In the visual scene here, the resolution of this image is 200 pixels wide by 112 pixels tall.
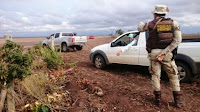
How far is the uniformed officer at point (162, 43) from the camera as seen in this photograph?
378 centimetres

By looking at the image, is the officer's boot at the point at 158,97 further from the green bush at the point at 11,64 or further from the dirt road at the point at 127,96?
the green bush at the point at 11,64

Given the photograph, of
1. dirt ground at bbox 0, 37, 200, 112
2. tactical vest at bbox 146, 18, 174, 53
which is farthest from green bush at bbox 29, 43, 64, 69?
tactical vest at bbox 146, 18, 174, 53

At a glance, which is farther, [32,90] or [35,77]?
[35,77]

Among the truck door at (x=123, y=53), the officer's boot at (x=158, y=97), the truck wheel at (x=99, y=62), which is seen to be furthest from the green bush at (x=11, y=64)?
the truck wheel at (x=99, y=62)

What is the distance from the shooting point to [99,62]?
7.55 metres

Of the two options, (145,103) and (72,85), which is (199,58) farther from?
(72,85)

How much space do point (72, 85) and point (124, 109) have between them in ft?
5.37

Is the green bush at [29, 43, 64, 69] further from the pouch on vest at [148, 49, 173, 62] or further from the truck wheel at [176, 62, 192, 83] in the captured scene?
the truck wheel at [176, 62, 192, 83]

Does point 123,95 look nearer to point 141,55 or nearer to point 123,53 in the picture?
point 141,55

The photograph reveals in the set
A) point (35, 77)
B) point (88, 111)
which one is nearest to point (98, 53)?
point (35, 77)

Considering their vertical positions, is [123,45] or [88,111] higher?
[123,45]

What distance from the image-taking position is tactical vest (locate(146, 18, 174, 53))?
3.78 meters

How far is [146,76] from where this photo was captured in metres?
6.34

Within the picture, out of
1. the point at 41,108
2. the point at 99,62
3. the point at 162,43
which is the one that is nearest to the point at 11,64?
the point at 41,108
